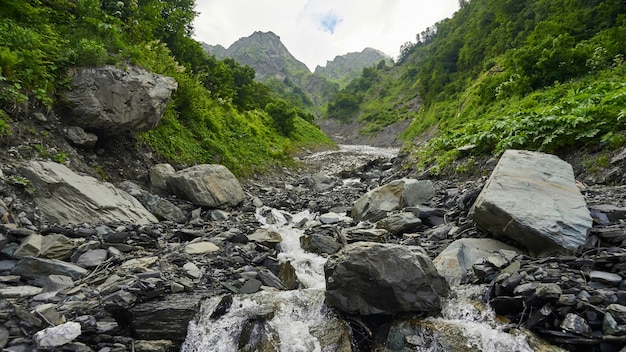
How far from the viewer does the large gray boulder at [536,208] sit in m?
5.34

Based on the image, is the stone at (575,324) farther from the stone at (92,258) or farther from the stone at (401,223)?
the stone at (92,258)

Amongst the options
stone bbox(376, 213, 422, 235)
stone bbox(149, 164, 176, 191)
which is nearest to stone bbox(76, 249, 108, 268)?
stone bbox(149, 164, 176, 191)

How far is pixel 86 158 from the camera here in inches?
381

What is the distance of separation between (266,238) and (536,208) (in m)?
6.09

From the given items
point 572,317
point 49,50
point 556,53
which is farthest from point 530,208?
point 556,53

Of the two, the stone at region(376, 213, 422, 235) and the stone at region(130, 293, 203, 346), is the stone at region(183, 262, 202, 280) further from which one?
the stone at region(376, 213, 422, 235)

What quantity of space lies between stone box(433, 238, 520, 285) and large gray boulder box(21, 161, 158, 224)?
7.66 meters

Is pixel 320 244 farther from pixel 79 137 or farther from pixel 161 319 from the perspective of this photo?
pixel 79 137

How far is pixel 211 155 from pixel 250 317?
11.5m

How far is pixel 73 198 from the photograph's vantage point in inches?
296

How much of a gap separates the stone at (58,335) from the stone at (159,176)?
7.52m

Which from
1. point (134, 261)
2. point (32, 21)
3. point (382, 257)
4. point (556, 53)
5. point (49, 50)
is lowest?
point (382, 257)

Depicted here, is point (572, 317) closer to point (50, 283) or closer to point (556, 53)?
point (50, 283)

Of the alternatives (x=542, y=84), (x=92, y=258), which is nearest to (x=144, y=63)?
(x=92, y=258)
